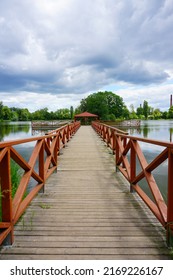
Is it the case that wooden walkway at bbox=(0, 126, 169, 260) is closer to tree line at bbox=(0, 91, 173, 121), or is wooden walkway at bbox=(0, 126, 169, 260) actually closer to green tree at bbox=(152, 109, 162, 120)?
tree line at bbox=(0, 91, 173, 121)

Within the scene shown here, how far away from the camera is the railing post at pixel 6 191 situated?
2.26 meters

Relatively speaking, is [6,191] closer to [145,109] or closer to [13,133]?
[13,133]

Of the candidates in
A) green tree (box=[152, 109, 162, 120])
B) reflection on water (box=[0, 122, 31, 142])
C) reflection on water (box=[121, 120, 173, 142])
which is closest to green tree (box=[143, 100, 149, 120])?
green tree (box=[152, 109, 162, 120])

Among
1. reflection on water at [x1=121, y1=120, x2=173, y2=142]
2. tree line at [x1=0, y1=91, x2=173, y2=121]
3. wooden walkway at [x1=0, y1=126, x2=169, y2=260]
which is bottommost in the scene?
wooden walkway at [x1=0, y1=126, x2=169, y2=260]

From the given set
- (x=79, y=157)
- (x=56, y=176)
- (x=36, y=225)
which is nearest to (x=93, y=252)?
(x=36, y=225)

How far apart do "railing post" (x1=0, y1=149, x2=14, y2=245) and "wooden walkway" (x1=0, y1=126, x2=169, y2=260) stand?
115mm

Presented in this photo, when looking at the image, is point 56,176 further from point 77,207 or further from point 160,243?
point 160,243

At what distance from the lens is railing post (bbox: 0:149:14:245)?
226 cm

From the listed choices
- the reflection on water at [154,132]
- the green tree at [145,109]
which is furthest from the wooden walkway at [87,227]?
the green tree at [145,109]

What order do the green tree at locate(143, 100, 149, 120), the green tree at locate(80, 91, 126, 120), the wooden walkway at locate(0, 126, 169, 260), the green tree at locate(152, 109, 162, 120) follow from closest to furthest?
1. the wooden walkway at locate(0, 126, 169, 260)
2. the green tree at locate(80, 91, 126, 120)
3. the green tree at locate(143, 100, 149, 120)
4. the green tree at locate(152, 109, 162, 120)

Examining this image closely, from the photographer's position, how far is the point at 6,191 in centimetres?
226

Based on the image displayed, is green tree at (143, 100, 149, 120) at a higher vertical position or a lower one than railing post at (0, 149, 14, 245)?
higher

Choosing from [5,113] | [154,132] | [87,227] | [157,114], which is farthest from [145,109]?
[87,227]

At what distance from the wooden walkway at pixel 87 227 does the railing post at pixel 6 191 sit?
11 cm
